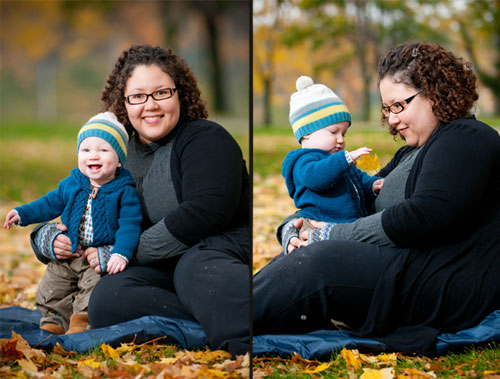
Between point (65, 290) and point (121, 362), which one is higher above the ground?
point (65, 290)

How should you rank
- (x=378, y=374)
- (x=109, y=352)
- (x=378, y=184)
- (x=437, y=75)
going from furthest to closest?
1. (x=378, y=184)
2. (x=437, y=75)
3. (x=109, y=352)
4. (x=378, y=374)

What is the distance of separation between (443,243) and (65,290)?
181 cm

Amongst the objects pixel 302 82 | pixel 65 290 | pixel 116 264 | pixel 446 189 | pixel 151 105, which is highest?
pixel 302 82

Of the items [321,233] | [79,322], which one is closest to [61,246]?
[79,322]

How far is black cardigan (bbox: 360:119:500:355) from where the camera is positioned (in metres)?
2.75

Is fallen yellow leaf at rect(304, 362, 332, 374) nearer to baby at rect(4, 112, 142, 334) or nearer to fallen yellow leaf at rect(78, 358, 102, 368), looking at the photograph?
fallen yellow leaf at rect(78, 358, 102, 368)

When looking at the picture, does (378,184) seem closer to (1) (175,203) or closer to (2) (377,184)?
(2) (377,184)

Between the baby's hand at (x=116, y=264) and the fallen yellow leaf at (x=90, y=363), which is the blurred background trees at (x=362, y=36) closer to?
the baby's hand at (x=116, y=264)

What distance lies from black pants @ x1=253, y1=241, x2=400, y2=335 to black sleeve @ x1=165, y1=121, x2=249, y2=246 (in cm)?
39

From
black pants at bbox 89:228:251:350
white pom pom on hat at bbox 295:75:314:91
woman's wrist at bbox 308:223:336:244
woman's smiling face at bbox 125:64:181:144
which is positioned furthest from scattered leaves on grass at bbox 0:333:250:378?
white pom pom on hat at bbox 295:75:314:91

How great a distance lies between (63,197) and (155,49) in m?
0.85

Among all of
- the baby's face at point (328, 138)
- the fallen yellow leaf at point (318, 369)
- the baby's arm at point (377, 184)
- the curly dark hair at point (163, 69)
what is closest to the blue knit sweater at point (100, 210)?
the curly dark hair at point (163, 69)

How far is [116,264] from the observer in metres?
3.11

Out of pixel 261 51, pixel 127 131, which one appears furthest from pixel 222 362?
pixel 261 51
